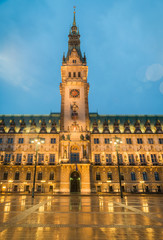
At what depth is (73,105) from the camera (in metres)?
54.4

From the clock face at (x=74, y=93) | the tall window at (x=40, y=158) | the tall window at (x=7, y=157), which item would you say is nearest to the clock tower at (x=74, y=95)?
the clock face at (x=74, y=93)

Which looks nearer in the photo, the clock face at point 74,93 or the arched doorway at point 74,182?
the arched doorway at point 74,182

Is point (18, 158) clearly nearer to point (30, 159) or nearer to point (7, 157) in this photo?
point (7, 157)

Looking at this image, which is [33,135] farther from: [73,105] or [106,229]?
[106,229]

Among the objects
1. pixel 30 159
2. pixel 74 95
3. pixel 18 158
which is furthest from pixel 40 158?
pixel 74 95

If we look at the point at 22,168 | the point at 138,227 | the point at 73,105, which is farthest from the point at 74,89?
the point at 138,227

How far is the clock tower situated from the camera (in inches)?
2058

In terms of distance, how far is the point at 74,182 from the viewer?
46.4 meters

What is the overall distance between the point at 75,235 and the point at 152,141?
53.4 meters

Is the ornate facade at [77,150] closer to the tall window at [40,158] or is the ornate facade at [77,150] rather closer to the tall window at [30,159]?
the tall window at [40,158]

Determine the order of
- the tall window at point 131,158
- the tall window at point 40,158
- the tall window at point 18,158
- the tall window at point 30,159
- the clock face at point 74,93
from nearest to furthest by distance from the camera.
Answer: the tall window at point 40,158
the tall window at point 30,159
the tall window at point 18,158
the tall window at point 131,158
the clock face at point 74,93

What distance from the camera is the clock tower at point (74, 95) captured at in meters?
52.3

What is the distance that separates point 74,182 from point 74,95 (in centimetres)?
2781

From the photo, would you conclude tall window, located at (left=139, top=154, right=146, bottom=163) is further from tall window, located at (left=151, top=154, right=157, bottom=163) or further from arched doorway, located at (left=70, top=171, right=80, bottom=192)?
arched doorway, located at (left=70, top=171, right=80, bottom=192)
